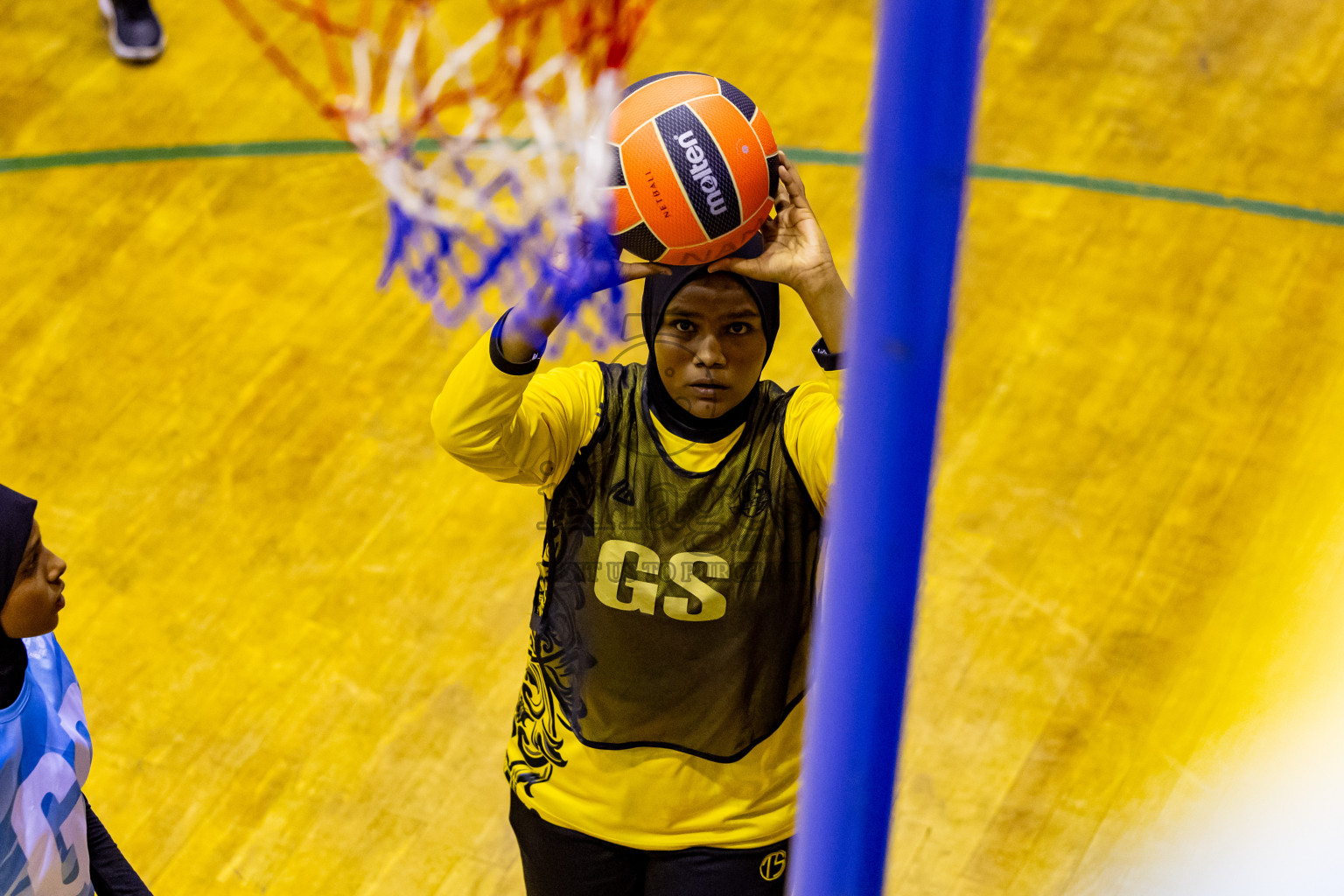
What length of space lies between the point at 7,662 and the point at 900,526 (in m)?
1.33

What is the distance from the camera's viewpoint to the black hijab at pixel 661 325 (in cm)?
199

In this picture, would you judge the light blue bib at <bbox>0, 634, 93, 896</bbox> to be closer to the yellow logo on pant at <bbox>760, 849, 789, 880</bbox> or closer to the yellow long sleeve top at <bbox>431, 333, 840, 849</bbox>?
the yellow long sleeve top at <bbox>431, 333, 840, 849</bbox>

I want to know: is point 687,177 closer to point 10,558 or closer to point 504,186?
point 504,186

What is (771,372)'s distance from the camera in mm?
4000

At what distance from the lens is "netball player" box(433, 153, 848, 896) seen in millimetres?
2000

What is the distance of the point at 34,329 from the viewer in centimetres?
416

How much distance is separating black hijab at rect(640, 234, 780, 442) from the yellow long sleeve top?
0.05ft

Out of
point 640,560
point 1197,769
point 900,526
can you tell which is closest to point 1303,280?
point 1197,769

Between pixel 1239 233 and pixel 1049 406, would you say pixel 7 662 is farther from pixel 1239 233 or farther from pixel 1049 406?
pixel 1239 233

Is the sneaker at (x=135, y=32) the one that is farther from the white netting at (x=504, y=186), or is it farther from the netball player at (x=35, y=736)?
the netball player at (x=35, y=736)

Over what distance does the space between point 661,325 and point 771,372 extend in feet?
6.55

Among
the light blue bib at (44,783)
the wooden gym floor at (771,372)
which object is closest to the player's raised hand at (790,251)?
the light blue bib at (44,783)

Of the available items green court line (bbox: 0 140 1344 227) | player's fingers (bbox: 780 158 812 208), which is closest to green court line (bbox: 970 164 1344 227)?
green court line (bbox: 0 140 1344 227)

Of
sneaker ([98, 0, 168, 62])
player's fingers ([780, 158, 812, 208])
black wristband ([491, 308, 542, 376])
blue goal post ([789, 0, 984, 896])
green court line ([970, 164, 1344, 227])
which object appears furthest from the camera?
sneaker ([98, 0, 168, 62])
